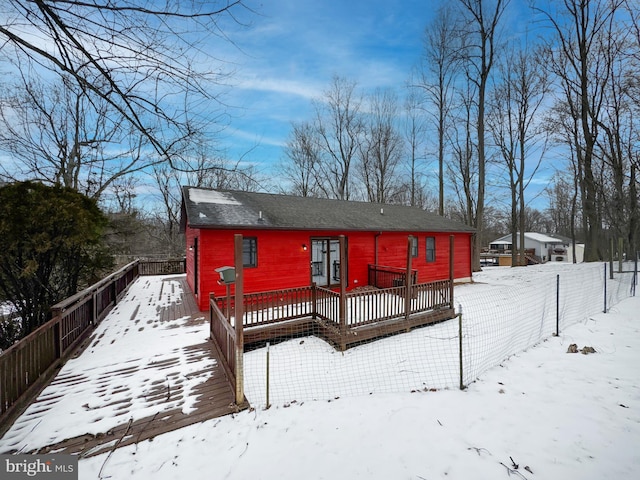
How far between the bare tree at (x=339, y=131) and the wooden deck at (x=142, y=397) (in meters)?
20.4

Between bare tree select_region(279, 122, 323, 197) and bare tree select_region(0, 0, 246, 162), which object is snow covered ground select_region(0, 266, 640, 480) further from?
bare tree select_region(279, 122, 323, 197)

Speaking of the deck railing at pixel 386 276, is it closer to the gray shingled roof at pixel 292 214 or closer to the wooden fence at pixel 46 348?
the gray shingled roof at pixel 292 214

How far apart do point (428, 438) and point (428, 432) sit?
4.1 inches

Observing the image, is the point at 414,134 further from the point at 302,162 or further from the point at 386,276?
the point at 386,276

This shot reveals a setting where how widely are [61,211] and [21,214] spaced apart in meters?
0.56

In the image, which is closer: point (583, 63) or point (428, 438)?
point (428, 438)

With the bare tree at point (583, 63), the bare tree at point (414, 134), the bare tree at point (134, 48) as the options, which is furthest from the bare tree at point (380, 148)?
the bare tree at point (134, 48)

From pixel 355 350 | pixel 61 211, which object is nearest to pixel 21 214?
pixel 61 211

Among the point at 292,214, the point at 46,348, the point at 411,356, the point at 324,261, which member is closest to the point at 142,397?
the point at 46,348

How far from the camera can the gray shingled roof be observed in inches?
320

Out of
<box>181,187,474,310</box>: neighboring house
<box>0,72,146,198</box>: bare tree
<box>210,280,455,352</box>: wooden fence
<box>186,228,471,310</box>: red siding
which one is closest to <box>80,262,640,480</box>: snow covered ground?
<box>210,280,455,352</box>: wooden fence

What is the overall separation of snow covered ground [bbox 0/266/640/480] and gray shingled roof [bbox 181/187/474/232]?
15.8 feet

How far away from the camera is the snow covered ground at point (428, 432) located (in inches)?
94.1

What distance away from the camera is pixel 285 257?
8789 millimetres
